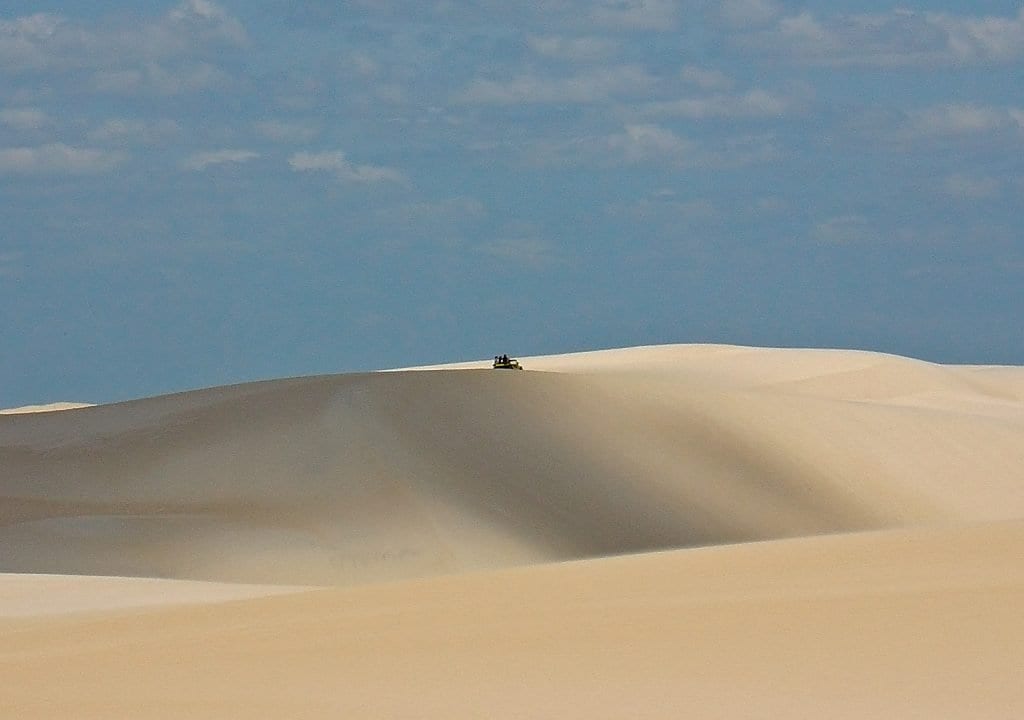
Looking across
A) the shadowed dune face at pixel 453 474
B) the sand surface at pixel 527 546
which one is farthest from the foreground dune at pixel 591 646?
the shadowed dune face at pixel 453 474

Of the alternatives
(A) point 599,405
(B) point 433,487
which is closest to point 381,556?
(B) point 433,487

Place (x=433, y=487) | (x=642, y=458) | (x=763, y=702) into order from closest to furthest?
(x=763, y=702)
(x=433, y=487)
(x=642, y=458)

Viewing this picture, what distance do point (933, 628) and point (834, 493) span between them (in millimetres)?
23202

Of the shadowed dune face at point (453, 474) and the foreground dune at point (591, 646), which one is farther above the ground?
the shadowed dune face at point (453, 474)

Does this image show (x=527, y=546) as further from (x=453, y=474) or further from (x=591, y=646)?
(x=591, y=646)

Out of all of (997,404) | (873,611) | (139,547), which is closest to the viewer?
(873,611)

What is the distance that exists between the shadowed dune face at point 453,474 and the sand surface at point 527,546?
0.07 m

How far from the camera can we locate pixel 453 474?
26156 millimetres

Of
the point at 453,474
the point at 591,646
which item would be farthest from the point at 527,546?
the point at 591,646

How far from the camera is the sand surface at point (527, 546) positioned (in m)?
6.84

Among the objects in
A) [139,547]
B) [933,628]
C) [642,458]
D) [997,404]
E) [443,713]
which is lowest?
[443,713]

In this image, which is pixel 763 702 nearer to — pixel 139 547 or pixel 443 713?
pixel 443 713

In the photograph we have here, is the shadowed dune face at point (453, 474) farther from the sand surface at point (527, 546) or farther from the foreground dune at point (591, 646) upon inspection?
the foreground dune at point (591, 646)

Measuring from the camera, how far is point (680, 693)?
657 cm
